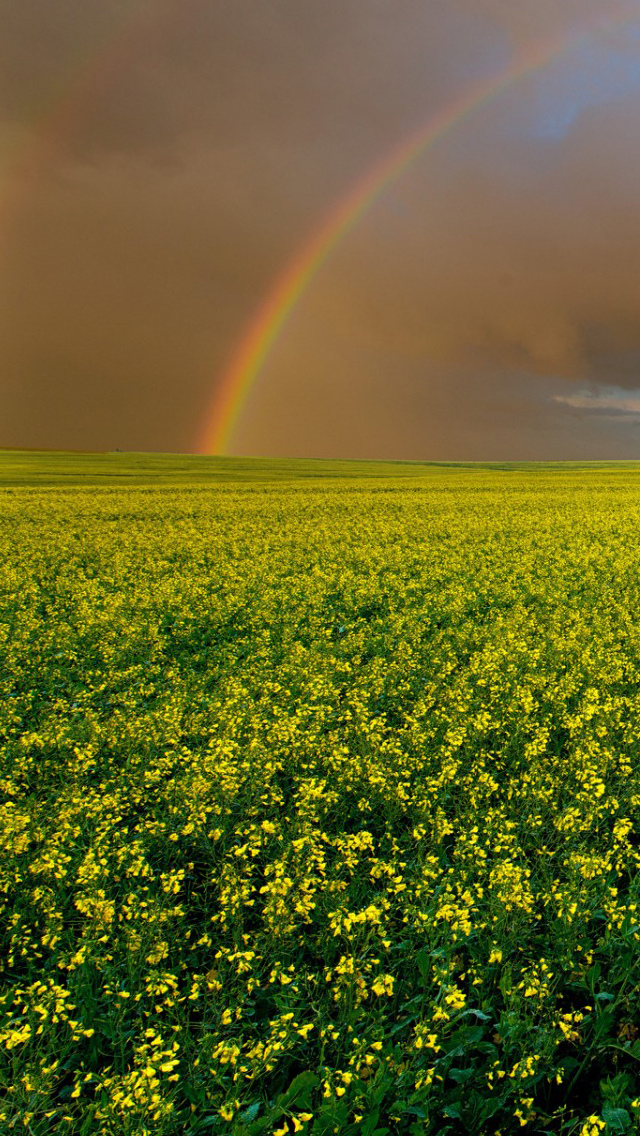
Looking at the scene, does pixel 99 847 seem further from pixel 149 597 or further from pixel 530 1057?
pixel 149 597

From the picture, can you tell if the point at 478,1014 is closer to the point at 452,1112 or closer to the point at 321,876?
the point at 452,1112

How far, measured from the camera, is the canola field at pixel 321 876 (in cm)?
397

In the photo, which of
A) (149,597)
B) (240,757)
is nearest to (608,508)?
(149,597)

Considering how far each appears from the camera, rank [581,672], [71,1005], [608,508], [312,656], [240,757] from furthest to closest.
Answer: [608,508] → [312,656] → [581,672] → [240,757] → [71,1005]

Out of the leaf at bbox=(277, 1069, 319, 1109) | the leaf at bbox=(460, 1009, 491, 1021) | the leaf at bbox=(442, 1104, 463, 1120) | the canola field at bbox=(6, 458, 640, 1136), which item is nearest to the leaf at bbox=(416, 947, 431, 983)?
the canola field at bbox=(6, 458, 640, 1136)

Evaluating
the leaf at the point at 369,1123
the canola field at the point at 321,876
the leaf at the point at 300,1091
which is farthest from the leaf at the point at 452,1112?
the leaf at the point at 300,1091

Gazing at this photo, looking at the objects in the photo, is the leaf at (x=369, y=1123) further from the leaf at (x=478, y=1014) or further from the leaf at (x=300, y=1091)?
the leaf at (x=478, y=1014)

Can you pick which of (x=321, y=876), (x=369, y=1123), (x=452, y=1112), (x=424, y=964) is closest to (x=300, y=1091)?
(x=369, y=1123)

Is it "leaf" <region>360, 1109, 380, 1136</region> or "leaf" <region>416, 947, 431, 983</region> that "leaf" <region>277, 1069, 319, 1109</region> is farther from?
"leaf" <region>416, 947, 431, 983</region>

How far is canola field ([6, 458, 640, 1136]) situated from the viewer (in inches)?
156

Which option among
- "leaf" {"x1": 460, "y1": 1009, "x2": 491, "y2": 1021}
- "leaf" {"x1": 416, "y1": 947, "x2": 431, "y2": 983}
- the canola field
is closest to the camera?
the canola field

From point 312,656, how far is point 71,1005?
7748 millimetres

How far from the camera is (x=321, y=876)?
5.91 meters

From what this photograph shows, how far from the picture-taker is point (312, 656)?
11727 mm
